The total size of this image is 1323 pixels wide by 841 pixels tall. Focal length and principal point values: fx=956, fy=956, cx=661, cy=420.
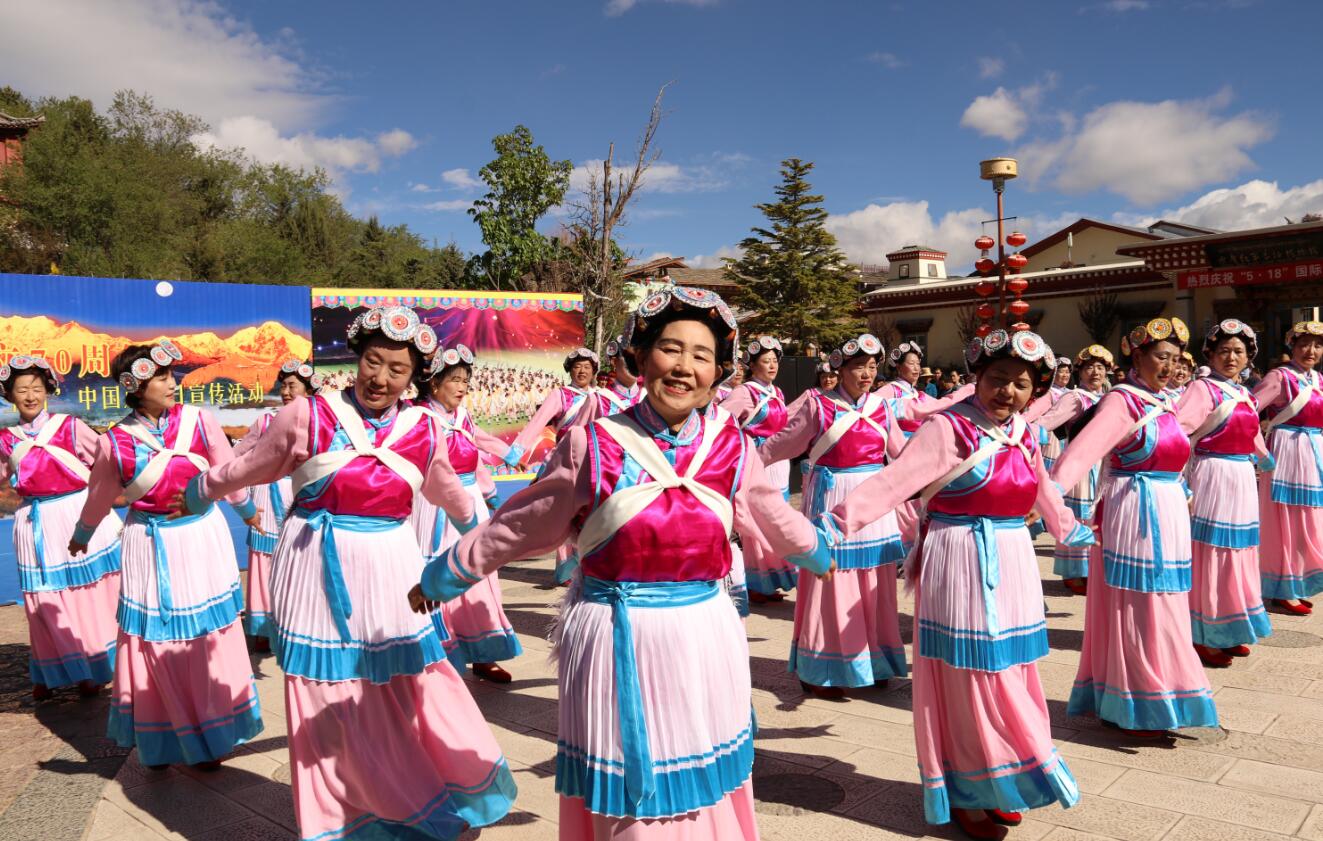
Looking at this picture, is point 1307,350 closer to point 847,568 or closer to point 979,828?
point 847,568

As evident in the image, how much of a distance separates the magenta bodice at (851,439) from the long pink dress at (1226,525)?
6.51 ft

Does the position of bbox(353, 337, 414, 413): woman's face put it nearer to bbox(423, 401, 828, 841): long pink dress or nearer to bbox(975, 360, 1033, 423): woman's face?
bbox(423, 401, 828, 841): long pink dress

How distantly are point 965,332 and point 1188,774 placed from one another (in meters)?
28.2

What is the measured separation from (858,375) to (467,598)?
2938 mm

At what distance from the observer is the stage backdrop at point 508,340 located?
41.6 feet

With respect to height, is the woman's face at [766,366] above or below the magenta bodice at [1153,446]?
above

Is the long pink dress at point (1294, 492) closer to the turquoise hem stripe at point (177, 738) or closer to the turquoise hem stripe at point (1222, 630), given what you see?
the turquoise hem stripe at point (1222, 630)

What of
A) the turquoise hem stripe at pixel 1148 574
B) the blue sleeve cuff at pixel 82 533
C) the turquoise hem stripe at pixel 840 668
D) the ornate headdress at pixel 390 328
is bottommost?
the turquoise hem stripe at pixel 840 668

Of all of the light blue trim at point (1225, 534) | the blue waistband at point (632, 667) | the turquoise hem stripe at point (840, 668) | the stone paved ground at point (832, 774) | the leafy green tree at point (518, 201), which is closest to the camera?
the blue waistband at point (632, 667)

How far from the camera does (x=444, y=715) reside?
402 cm

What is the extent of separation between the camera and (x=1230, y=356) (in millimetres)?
6242

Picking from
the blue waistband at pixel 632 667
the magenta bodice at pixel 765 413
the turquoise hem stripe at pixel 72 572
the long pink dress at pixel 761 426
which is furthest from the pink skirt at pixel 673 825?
the turquoise hem stripe at pixel 72 572

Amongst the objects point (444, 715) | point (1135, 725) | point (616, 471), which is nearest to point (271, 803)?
point (444, 715)

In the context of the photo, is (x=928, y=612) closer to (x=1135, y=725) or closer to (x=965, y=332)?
(x=1135, y=725)
